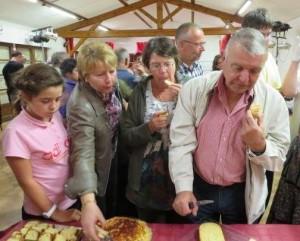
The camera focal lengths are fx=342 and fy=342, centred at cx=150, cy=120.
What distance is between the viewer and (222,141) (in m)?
1.21

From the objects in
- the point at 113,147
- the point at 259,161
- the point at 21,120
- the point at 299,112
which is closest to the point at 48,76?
the point at 21,120

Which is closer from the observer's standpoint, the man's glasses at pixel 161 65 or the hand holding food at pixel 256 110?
the hand holding food at pixel 256 110

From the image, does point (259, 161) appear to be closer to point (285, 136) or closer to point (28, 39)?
point (285, 136)

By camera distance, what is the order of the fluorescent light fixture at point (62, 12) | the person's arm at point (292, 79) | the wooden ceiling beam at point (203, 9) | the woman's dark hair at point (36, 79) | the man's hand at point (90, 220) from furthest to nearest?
the wooden ceiling beam at point (203, 9) < the fluorescent light fixture at point (62, 12) < the person's arm at point (292, 79) < the woman's dark hair at point (36, 79) < the man's hand at point (90, 220)

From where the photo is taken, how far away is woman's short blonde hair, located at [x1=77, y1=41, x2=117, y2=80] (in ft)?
4.37

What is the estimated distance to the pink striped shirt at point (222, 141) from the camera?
1.21 metres

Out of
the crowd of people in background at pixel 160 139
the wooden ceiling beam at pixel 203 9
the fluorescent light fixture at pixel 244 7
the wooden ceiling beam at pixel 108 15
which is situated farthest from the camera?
the wooden ceiling beam at pixel 108 15

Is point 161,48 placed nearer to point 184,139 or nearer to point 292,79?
point 184,139

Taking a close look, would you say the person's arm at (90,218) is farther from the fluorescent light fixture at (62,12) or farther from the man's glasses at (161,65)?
the fluorescent light fixture at (62,12)

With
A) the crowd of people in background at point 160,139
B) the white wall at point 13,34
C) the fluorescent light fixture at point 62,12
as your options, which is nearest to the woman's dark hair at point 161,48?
the crowd of people in background at point 160,139

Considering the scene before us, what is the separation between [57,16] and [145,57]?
744cm

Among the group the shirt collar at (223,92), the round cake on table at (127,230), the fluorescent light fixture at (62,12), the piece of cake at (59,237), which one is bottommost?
the round cake on table at (127,230)

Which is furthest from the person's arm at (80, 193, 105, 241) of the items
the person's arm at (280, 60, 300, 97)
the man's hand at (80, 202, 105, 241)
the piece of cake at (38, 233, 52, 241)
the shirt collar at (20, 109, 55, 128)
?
the person's arm at (280, 60, 300, 97)

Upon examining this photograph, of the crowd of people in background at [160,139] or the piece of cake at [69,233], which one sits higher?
the crowd of people in background at [160,139]
